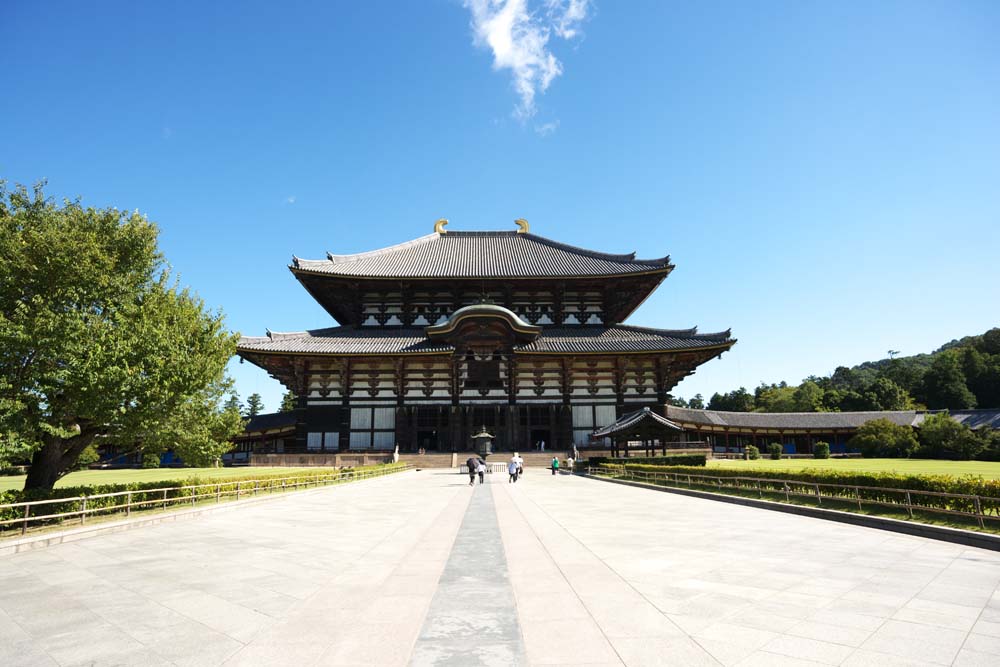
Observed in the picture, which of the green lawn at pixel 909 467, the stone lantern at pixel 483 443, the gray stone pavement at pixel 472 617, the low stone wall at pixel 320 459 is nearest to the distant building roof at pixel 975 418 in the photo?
the green lawn at pixel 909 467

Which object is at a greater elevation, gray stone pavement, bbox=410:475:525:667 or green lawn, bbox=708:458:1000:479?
gray stone pavement, bbox=410:475:525:667

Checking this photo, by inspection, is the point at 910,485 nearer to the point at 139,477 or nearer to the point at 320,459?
the point at 320,459

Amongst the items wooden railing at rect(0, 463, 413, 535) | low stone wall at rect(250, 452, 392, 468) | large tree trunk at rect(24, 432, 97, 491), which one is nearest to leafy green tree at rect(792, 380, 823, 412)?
low stone wall at rect(250, 452, 392, 468)

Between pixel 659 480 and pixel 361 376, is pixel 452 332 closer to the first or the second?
pixel 361 376

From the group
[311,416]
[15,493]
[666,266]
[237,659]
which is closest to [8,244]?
[15,493]

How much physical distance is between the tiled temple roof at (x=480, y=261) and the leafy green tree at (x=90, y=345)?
23207 millimetres

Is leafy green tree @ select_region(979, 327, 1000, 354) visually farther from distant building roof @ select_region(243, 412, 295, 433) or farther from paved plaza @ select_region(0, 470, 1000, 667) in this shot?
distant building roof @ select_region(243, 412, 295, 433)

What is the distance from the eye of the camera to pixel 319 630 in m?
4.91

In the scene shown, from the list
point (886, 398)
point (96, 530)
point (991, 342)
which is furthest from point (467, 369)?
point (991, 342)

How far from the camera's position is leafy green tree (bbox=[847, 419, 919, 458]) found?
38.6 metres

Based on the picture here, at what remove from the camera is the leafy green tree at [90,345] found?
12.3 metres

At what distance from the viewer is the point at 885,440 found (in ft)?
129

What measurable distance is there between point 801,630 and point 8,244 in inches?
712

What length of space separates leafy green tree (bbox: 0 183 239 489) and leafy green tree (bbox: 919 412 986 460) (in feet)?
148
